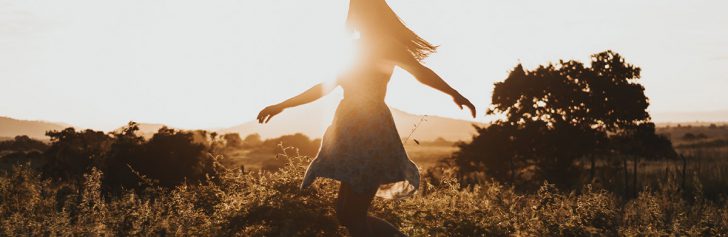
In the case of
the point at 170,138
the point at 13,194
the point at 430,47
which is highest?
the point at 430,47

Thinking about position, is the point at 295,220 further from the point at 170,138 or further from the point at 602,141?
the point at 602,141

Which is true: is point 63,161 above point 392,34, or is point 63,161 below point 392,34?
below

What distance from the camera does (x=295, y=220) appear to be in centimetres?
579

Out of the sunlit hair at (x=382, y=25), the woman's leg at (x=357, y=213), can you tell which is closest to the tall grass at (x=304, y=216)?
the woman's leg at (x=357, y=213)

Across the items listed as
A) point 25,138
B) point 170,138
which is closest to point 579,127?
point 170,138

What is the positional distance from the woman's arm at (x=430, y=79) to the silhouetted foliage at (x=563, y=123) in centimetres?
2099

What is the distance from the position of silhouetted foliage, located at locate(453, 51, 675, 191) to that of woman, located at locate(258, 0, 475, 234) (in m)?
21.0

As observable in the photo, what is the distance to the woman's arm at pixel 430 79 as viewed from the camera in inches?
174

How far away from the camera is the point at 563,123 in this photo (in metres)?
25.3

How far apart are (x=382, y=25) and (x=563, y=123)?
22.3 m

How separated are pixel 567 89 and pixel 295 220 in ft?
72.2

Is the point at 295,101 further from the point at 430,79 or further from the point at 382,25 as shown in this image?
the point at 430,79

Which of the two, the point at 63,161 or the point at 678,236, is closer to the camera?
the point at 678,236

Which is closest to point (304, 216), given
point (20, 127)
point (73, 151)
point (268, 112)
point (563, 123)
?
Result: point (268, 112)
